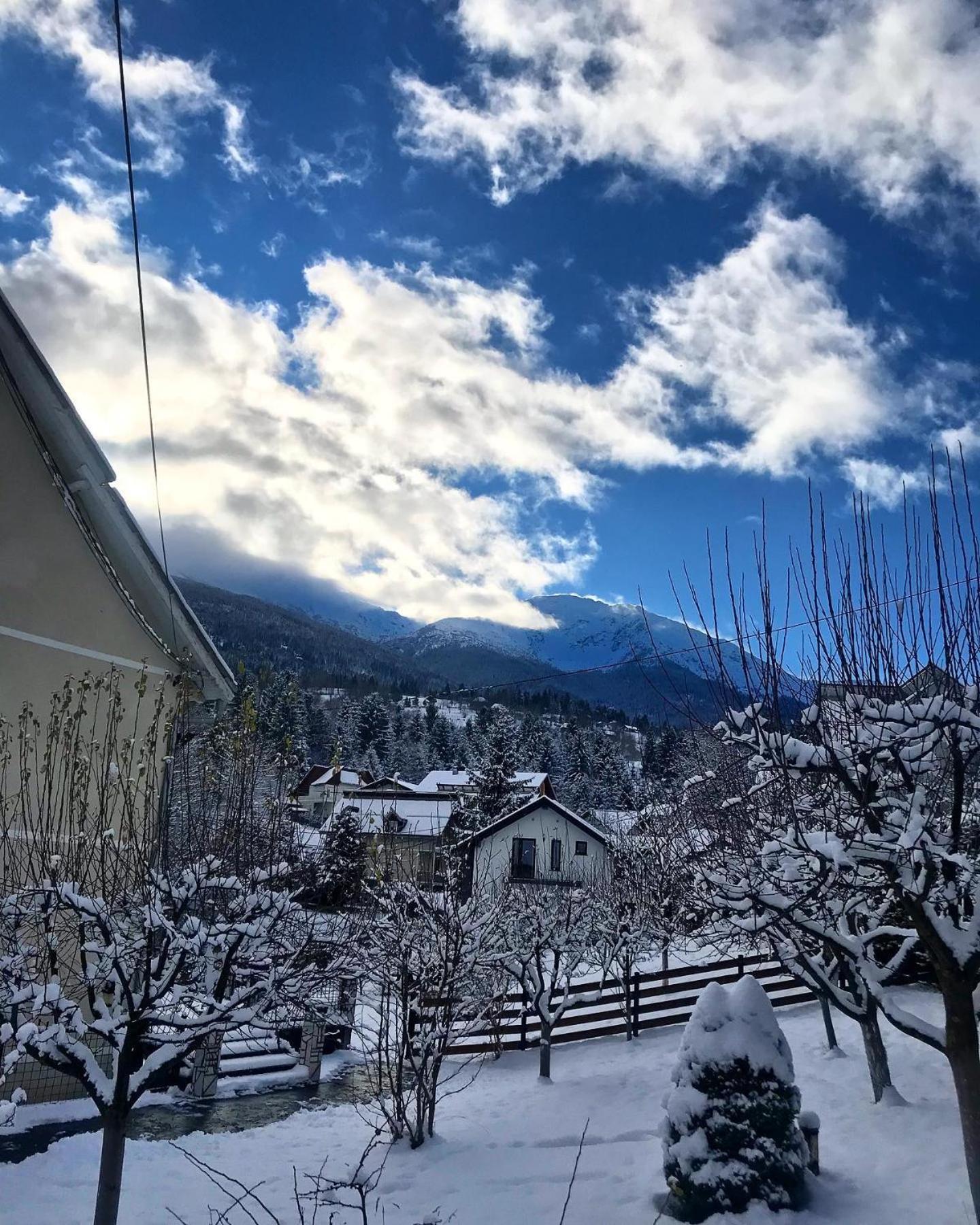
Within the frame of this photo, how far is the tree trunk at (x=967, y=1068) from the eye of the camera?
5.54 m

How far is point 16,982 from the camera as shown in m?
5.70

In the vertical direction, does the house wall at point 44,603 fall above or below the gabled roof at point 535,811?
above

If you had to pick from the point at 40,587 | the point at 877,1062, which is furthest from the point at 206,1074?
the point at 877,1062

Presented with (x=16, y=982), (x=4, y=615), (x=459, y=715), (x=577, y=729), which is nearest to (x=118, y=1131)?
(x=16, y=982)

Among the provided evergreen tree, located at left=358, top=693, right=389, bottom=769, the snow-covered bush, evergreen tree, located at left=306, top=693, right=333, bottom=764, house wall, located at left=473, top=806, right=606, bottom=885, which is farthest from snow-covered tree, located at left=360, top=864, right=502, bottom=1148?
evergreen tree, located at left=306, top=693, right=333, bottom=764

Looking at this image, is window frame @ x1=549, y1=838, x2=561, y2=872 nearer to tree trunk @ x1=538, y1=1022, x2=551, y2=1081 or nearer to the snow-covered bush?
tree trunk @ x1=538, y1=1022, x2=551, y2=1081

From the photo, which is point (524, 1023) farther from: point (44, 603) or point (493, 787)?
point (493, 787)

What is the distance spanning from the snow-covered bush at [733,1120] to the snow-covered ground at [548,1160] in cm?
23

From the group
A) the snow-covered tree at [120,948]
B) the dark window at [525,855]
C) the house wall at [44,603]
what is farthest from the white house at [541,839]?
the snow-covered tree at [120,948]

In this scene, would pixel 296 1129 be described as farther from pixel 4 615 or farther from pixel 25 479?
pixel 25 479

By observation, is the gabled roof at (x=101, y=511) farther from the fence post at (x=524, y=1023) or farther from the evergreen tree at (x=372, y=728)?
the evergreen tree at (x=372, y=728)

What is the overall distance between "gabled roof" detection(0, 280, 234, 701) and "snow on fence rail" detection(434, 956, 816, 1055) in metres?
9.21

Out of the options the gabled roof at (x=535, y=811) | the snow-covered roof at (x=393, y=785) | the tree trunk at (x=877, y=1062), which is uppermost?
the snow-covered roof at (x=393, y=785)

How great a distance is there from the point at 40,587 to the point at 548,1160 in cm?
929
